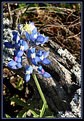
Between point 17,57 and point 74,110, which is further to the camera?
point 74,110

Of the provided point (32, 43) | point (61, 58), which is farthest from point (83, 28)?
point (32, 43)

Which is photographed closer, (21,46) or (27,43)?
(21,46)

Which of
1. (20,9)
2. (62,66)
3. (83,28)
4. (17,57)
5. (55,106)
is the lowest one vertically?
(55,106)

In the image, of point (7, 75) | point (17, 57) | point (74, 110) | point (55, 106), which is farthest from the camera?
point (7, 75)

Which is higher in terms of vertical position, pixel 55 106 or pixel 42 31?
pixel 42 31

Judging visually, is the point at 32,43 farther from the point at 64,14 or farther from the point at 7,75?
the point at 64,14

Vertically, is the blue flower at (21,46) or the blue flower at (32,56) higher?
the blue flower at (21,46)

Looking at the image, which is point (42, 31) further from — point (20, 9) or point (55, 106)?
point (55, 106)

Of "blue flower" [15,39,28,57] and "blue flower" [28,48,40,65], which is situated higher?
"blue flower" [15,39,28,57]

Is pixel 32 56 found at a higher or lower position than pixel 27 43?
lower

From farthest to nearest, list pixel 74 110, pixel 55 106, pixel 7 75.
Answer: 1. pixel 7 75
2. pixel 55 106
3. pixel 74 110

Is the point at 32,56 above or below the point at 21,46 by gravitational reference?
below
